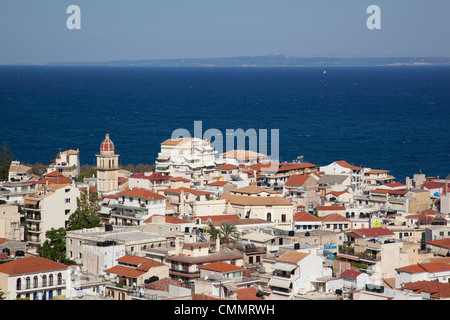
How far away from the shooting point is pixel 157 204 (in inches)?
1410

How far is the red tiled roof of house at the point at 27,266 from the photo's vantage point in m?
24.3

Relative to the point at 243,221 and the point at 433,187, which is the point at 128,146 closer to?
the point at 433,187

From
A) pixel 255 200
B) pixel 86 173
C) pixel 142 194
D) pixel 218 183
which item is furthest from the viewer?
pixel 86 173

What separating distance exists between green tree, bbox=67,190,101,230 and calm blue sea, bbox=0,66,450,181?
33.0 meters

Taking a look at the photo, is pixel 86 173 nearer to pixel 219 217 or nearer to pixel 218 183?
pixel 218 183

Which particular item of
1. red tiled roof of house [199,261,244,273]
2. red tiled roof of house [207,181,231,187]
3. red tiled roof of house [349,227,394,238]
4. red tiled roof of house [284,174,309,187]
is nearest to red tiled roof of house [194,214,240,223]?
red tiled roof of house [349,227,394,238]

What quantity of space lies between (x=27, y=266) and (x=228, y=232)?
8.49 meters

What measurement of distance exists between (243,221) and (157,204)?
359 centimetres

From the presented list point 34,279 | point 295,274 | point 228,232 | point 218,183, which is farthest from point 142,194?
point 295,274

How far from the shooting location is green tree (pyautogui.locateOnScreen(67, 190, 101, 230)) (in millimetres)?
33562

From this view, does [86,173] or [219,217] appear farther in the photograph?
[86,173]

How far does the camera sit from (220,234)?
1223 inches

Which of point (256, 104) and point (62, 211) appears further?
point (256, 104)
